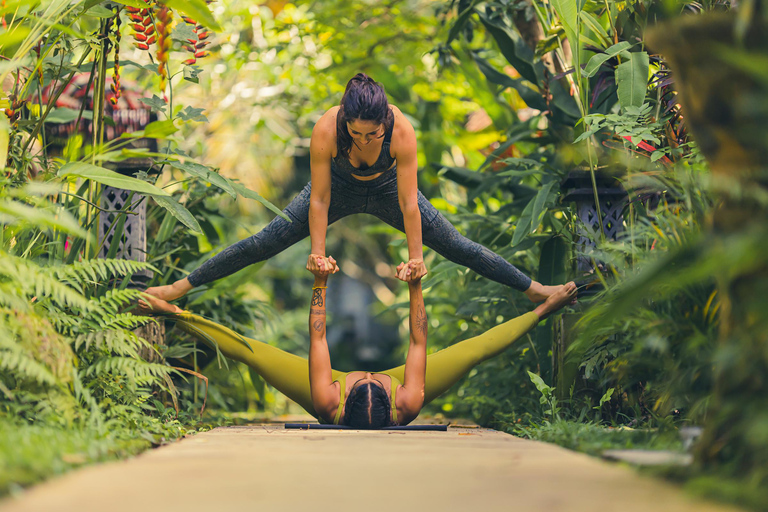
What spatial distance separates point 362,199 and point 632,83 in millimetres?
1333

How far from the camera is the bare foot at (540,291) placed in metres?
3.34

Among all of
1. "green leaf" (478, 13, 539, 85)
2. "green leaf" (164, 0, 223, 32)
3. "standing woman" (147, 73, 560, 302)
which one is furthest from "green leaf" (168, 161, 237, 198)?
"green leaf" (478, 13, 539, 85)

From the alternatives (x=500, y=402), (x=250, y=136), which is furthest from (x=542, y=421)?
(x=250, y=136)

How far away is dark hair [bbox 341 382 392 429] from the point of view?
116 inches

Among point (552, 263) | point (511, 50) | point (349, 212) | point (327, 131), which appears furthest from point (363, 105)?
point (511, 50)

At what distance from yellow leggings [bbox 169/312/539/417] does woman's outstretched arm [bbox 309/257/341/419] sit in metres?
0.14

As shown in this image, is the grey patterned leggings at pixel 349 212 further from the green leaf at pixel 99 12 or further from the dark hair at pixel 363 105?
the green leaf at pixel 99 12

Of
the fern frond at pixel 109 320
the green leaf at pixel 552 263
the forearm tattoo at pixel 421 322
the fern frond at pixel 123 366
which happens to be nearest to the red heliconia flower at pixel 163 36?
the fern frond at pixel 109 320

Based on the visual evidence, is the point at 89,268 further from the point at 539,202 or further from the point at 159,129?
the point at 539,202

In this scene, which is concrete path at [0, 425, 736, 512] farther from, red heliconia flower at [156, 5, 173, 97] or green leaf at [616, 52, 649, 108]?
green leaf at [616, 52, 649, 108]

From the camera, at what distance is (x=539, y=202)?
3.40 m

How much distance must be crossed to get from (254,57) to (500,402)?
15.1ft

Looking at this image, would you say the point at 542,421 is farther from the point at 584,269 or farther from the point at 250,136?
the point at 250,136

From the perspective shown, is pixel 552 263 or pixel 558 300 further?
pixel 552 263
